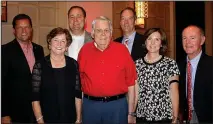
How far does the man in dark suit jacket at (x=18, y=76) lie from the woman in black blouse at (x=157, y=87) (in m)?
1.06

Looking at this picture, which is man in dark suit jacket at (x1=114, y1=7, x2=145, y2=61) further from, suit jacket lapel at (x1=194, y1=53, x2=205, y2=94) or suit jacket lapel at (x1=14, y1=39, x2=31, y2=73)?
suit jacket lapel at (x1=14, y1=39, x2=31, y2=73)

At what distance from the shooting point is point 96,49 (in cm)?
275

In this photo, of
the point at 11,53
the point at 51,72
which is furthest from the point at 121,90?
the point at 11,53

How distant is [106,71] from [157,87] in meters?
0.44

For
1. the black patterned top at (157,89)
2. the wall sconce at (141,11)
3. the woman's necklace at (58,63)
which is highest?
the wall sconce at (141,11)

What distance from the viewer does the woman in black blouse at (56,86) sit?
255cm

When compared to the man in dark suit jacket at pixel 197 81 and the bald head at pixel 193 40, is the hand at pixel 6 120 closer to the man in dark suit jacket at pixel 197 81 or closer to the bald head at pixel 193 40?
the man in dark suit jacket at pixel 197 81

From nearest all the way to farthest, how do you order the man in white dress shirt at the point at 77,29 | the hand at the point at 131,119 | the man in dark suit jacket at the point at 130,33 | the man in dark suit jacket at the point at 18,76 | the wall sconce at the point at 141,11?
the hand at the point at 131,119 → the man in dark suit jacket at the point at 18,76 → the man in white dress shirt at the point at 77,29 → the man in dark suit jacket at the point at 130,33 → the wall sconce at the point at 141,11

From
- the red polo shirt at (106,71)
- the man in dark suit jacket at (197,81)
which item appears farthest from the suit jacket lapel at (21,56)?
the man in dark suit jacket at (197,81)

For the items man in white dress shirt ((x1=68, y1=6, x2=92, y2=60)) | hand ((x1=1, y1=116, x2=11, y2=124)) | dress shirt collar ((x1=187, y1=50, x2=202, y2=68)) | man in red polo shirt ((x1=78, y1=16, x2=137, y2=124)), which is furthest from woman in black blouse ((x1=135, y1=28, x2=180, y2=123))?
hand ((x1=1, y1=116, x2=11, y2=124))

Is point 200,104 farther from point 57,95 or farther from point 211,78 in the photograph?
point 57,95

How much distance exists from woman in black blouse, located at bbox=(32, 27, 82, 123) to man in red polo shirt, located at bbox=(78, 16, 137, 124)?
3.7 inches

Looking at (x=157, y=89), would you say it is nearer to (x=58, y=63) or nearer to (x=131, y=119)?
(x=131, y=119)

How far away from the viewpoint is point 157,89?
268 cm
